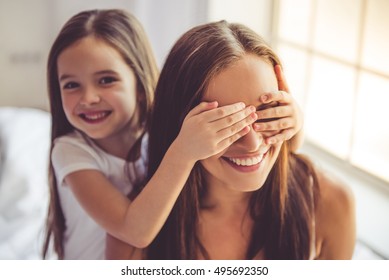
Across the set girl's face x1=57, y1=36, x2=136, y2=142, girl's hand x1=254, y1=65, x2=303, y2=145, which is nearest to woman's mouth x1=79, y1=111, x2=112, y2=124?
girl's face x1=57, y1=36, x2=136, y2=142

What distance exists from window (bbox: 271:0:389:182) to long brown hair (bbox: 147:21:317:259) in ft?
0.26

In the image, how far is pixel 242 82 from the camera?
0.81 m

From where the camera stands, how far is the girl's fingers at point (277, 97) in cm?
82

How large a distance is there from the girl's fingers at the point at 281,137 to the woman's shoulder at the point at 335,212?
3.9 inches

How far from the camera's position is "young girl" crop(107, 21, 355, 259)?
2.67 feet

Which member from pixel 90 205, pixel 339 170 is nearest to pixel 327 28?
pixel 339 170

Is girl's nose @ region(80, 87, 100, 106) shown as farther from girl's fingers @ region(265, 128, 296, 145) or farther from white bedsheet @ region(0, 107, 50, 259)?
girl's fingers @ region(265, 128, 296, 145)

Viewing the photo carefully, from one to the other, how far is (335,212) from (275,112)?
20 cm

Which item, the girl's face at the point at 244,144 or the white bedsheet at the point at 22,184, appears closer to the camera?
the girl's face at the point at 244,144

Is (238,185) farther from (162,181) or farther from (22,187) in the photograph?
(22,187)

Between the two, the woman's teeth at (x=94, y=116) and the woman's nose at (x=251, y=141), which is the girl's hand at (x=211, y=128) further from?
the woman's teeth at (x=94, y=116)

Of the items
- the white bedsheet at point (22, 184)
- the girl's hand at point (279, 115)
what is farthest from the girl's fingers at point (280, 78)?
the white bedsheet at point (22, 184)

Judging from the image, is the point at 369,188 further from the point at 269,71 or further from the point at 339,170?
the point at 269,71

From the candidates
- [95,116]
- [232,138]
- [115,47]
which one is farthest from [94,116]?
[232,138]
